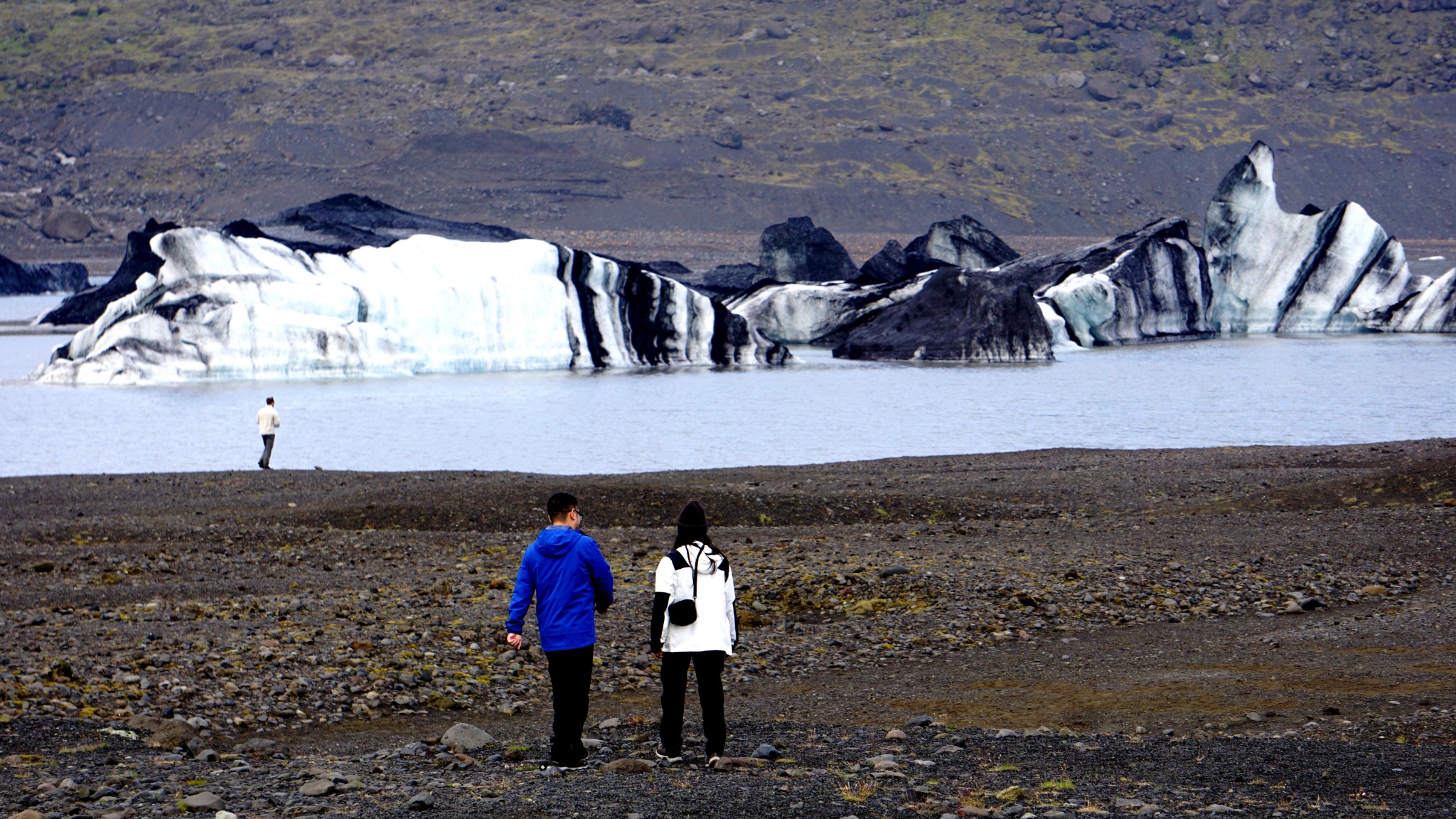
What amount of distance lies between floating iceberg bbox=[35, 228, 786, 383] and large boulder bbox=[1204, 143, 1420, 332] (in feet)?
68.3

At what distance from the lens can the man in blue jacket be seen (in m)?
7.63

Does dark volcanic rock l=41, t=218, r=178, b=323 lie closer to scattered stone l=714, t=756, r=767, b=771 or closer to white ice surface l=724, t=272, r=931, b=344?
white ice surface l=724, t=272, r=931, b=344

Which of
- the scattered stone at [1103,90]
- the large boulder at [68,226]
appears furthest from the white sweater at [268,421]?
the scattered stone at [1103,90]

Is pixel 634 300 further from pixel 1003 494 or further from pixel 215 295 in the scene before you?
pixel 1003 494

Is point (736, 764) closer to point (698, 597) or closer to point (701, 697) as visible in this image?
point (701, 697)

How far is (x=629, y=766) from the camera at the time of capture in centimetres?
762

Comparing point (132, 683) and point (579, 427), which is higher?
point (579, 427)

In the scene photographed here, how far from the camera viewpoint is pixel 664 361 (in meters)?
43.5

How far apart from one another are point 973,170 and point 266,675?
157m

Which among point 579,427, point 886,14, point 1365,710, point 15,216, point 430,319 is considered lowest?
point 1365,710

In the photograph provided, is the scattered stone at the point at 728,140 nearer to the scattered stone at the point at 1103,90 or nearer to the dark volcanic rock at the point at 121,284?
the scattered stone at the point at 1103,90

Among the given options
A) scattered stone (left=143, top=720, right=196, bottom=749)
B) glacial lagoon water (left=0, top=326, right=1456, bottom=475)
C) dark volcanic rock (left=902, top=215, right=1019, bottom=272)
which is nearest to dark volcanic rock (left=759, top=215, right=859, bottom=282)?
dark volcanic rock (left=902, top=215, right=1019, bottom=272)

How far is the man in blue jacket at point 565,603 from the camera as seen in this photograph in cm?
763

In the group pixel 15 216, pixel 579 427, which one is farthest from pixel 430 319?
pixel 15 216
